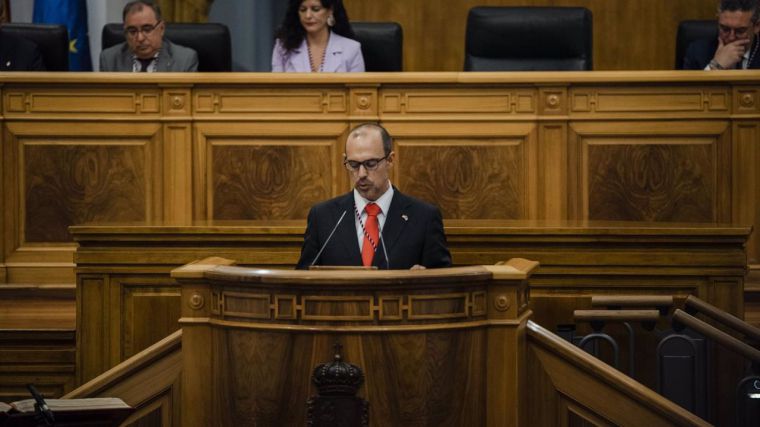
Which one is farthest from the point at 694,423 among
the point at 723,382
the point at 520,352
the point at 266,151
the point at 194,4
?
the point at 194,4

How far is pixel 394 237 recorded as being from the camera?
156 inches

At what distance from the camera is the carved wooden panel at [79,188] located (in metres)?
5.65

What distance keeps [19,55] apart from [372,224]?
2.92 m

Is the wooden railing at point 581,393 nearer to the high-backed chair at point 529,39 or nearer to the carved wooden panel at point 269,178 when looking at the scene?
the carved wooden panel at point 269,178

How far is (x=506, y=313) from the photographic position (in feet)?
10.6

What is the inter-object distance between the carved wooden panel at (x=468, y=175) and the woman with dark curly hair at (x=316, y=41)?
2.10 feet

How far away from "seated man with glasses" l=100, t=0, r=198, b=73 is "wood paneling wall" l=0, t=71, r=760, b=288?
43 centimetres

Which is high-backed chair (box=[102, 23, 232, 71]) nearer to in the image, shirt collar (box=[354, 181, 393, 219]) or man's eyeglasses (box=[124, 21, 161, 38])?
man's eyeglasses (box=[124, 21, 161, 38])

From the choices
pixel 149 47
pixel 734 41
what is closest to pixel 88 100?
pixel 149 47

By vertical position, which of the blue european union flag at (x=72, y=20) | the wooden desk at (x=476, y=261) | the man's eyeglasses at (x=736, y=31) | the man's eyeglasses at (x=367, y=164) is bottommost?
the wooden desk at (x=476, y=261)

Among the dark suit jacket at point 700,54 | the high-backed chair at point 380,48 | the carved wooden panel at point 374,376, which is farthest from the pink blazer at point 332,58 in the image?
the carved wooden panel at point 374,376

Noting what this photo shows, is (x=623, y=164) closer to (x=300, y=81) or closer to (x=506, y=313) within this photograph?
→ (x=300, y=81)

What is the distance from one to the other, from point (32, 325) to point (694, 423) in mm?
2617

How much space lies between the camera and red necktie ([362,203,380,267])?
3947 mm
